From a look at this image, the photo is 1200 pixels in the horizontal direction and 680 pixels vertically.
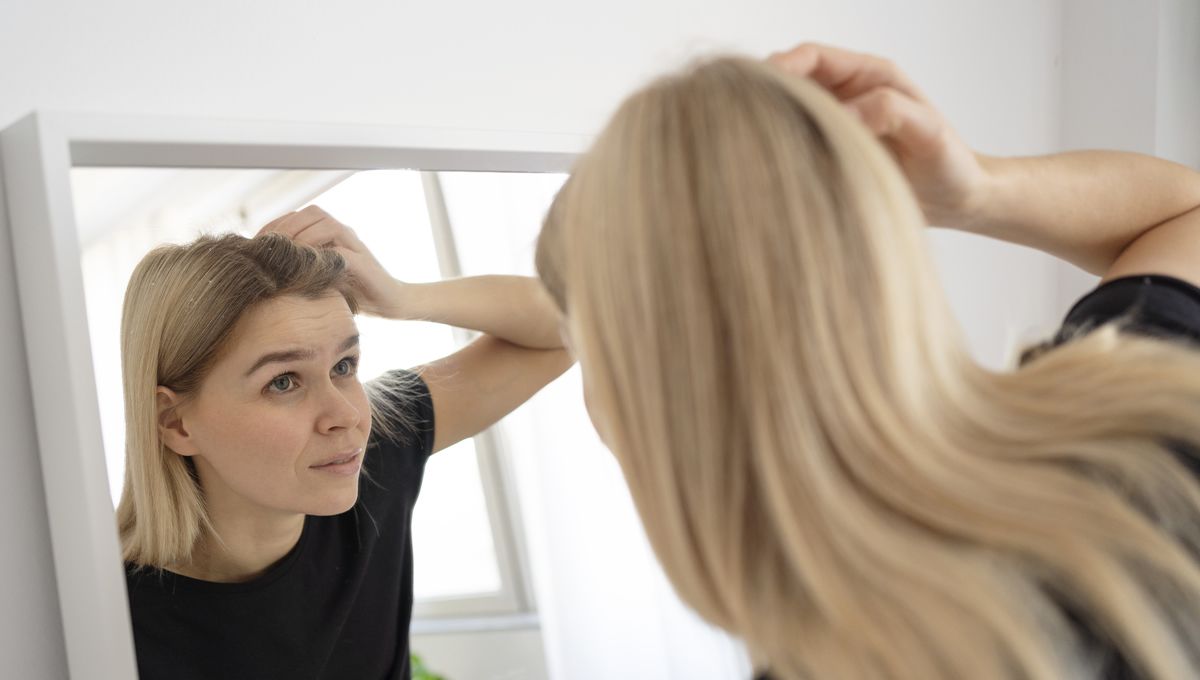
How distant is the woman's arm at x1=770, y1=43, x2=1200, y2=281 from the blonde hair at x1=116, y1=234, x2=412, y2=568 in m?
0.35

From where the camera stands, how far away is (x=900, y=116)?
0.61m

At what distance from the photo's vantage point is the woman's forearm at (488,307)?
0.74 m

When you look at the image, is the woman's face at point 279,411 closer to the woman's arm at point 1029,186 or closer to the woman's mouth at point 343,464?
the woman's mouth at point 343,464

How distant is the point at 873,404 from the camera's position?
463 mm

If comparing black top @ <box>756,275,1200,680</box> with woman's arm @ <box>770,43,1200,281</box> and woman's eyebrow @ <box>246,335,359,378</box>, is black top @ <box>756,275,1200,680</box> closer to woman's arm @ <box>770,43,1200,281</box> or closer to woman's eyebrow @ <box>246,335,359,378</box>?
woman's arm @ <box>770,43,1200,281</box>

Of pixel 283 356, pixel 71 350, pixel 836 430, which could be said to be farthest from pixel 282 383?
pixel 836 430

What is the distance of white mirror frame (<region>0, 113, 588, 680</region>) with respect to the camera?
2.00ft

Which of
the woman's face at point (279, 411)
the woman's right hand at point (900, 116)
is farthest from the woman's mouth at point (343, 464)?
the woman's right hand at point (900, 116)

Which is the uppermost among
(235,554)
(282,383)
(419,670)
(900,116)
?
(900,116)

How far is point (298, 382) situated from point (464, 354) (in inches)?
5.7

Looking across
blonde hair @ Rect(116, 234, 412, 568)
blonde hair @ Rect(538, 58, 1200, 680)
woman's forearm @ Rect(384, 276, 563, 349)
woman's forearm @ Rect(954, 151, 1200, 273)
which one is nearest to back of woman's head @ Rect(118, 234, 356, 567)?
blonde hair @ Rect(116, 234, 412, 568)

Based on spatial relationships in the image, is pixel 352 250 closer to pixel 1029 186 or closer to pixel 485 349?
pixel 485 349

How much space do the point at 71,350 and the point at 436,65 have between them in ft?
1.17

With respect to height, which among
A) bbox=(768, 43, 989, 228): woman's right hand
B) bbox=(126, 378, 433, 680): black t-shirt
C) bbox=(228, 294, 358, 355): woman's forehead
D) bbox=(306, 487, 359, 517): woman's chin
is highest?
bbox=(768, 43, 989, 228): woman's right hand
